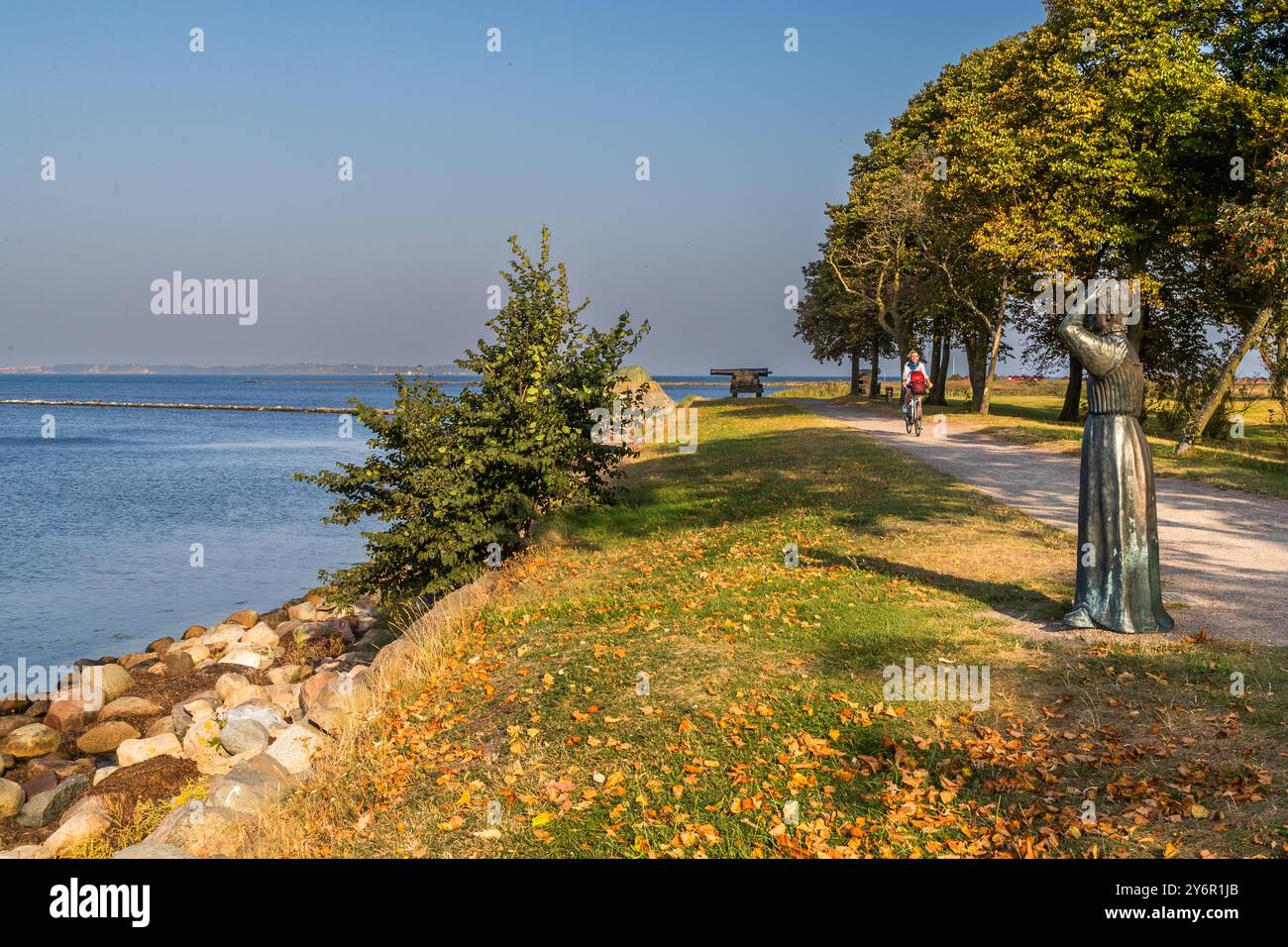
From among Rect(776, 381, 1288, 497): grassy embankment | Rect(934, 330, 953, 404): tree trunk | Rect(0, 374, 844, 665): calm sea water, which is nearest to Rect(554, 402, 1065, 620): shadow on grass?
Rect(776, 381, 1288, 497): grassy embankment

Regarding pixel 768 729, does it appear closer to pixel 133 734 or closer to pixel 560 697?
pixel 560 697

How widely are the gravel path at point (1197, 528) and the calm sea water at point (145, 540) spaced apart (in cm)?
1690

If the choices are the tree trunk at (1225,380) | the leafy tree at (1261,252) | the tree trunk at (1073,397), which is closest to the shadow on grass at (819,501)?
the tree trunk at (1225,380)

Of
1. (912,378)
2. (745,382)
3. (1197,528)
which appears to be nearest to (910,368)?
(912,378)

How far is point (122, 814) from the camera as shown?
32.3 ft

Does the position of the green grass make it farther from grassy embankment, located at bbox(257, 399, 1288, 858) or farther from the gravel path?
grassy embankment, located at bbox(257, 399, 1288, 858)

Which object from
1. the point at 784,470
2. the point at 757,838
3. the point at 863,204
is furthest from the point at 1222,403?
the point at 757,838

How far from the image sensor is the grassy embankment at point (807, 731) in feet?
19.6

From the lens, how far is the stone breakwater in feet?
27.7

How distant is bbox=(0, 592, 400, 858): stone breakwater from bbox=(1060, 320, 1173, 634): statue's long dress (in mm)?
7693

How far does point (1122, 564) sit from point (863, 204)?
123ft

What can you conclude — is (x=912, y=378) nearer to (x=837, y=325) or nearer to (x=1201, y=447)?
(x=1201, y=447)

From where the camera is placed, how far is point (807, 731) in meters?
7.46

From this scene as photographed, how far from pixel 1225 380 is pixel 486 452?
20.4m
